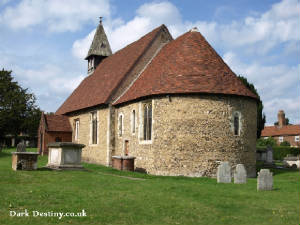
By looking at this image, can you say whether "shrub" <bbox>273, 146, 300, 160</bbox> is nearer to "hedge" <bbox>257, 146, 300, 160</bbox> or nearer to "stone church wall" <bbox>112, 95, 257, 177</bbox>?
"hedge" <bbox>257, 146, 300, 160</bbox>

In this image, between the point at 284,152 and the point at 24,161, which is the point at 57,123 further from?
the point at 284,152

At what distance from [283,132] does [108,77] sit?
148 ft

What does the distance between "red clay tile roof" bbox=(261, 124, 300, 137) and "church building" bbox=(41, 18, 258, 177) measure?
1737 inches

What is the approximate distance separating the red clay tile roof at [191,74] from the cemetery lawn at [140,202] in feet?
20.9

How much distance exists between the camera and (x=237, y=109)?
1914 cm

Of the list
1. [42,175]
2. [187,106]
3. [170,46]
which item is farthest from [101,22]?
[42,175]

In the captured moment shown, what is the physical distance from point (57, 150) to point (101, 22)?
76.7 ft

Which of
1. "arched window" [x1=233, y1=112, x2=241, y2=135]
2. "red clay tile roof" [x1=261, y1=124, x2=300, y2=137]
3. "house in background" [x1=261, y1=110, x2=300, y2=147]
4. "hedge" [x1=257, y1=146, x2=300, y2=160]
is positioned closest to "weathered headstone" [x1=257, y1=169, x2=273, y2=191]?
"arched window" [x1=233, y1=112, x2=241, y2=135]

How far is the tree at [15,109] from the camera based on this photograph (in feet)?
143

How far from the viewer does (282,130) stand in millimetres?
63094

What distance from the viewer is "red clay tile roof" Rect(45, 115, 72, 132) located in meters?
29.9

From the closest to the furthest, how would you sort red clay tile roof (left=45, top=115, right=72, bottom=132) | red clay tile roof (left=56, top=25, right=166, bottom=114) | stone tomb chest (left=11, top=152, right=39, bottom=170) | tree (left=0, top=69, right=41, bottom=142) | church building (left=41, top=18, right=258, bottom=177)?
stone tomb chest (left=11, top=152, right=39, bottom=170), church building (left=41, top=18, right=258, bottom=177), red clay tile roof (left=56, top=25, right=166, bottom=114), red clay tile roof (left=45, top=115, right=72, bottom=132), tree (left=0, top=69, right=41, bottom=142)

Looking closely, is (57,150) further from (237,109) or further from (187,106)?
(237,109)

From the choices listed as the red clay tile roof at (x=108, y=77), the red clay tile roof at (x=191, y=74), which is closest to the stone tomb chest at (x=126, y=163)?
the red clay tile roof at (x=191, y=74)
